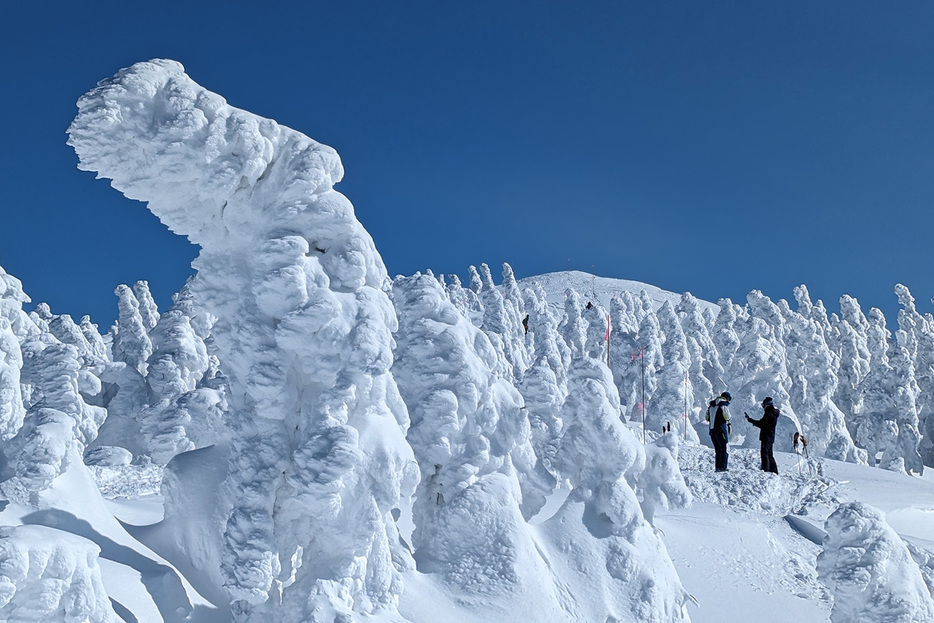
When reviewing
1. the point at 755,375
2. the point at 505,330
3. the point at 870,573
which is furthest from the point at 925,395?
the point at 870,573

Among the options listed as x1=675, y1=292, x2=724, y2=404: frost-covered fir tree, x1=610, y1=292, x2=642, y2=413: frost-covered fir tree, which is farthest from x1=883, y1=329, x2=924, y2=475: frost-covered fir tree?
x1=610, y1=292, x2=642, y2=413: frost-covered fir tree

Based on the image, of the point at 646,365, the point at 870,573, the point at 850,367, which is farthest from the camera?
the point at 850,367

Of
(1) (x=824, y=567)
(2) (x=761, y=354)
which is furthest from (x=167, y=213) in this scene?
(2) (x=761, y=354)

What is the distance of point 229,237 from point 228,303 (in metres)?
0.60

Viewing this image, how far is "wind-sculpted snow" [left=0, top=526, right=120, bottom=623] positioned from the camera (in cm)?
585

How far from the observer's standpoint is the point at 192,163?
734 cm

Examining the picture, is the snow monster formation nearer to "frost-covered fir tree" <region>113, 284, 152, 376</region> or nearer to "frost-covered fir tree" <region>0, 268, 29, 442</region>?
"frost-covered fir tree" <region>0, 268, 29, 442</region>

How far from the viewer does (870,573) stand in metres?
9.92

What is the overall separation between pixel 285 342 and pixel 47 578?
2418 mm

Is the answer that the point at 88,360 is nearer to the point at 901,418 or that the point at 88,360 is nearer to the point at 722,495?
the point at 722,495

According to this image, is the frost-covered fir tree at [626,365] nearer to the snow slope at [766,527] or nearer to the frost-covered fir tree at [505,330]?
the frost-covered fir tree at [505,330]

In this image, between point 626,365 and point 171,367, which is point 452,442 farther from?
point 626,365

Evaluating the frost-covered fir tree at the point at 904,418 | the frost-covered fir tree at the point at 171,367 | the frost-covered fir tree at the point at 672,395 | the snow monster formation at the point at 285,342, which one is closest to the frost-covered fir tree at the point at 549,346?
the frost-covered fir tree at the point at 672,395

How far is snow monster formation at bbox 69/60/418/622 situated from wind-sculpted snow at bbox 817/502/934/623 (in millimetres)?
5565
